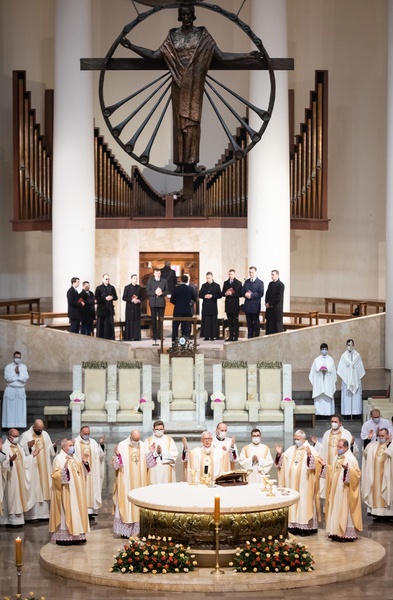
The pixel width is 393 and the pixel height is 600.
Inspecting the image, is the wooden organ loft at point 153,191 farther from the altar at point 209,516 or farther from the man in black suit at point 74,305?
the altar at point 209,516

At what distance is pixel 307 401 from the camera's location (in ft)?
63.8

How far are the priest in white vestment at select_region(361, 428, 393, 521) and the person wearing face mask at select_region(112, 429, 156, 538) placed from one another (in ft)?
8.47

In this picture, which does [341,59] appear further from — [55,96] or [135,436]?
[135,436]

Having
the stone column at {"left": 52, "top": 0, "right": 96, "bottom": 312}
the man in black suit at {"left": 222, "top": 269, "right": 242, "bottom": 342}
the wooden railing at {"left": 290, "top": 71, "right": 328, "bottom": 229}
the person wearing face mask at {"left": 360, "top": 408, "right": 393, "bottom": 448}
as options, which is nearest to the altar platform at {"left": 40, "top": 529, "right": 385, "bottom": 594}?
the person wearing face mask at {"left": 360, "top": 408, "right": 393, "bottom": 448}

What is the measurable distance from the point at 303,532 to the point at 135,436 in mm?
2025

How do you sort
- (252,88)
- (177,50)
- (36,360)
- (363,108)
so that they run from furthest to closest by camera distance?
(363,108)
(252,88)
(36,360)
(177,50)

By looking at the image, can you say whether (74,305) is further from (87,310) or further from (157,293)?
(157,293)

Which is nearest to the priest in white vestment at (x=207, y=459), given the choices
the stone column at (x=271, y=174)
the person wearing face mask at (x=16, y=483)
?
the person wearing face mask at (x=16, y=483)

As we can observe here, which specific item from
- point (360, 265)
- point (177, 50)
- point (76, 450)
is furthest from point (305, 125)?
point (177, 50)

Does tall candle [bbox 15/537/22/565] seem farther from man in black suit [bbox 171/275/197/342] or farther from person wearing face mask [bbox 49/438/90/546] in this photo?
man in black suit [bbox 171/275/197/342]

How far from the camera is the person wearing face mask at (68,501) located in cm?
1286

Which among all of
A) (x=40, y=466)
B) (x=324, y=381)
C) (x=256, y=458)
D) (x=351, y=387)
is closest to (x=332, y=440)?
(x=256, y=458)

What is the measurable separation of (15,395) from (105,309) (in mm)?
3954

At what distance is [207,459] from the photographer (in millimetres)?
13883
